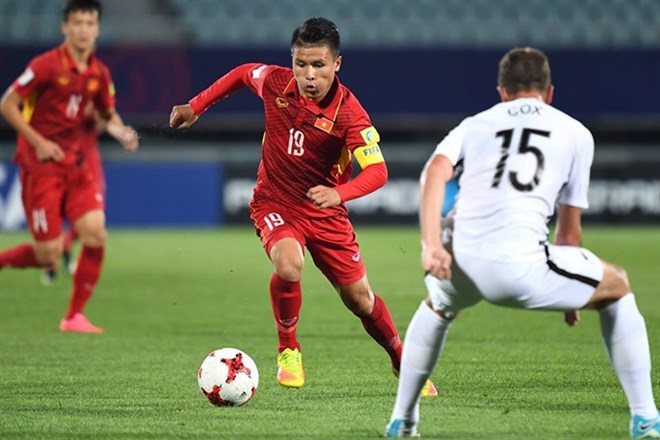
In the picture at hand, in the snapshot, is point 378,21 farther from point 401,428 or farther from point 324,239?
point 401,428

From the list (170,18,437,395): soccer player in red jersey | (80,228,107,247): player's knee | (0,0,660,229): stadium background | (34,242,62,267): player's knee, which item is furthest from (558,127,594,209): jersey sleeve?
(0,0,660,229): stadium background

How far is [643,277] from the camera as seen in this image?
45.1ft

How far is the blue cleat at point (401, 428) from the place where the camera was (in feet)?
16.5

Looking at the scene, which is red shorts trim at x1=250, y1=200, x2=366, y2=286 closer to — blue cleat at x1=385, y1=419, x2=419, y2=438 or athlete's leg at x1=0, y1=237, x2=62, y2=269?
blue cleat at x1=385, y1=419, x2=419, y2=438

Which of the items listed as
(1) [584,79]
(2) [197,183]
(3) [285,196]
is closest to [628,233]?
(1) [584,79]

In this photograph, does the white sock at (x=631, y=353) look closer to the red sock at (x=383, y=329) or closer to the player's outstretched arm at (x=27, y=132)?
the red sock at (x=383, y=329)

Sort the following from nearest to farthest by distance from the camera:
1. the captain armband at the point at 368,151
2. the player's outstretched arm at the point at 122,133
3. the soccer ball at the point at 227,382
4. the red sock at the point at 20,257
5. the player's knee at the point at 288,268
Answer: the soccer ball at the point at 227,382 < the captain armband at the point at 368,151 < the player's knee at the point at 288,268 < the player's outstretched arm at the point at 122,133 < the red sock at the point at 20,257

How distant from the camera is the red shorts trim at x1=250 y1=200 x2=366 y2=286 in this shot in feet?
22.3

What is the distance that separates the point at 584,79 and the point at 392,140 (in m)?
3.94

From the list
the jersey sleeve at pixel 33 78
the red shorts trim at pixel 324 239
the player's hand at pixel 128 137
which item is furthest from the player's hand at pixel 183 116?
the jersey sleeve at pixel 33 78

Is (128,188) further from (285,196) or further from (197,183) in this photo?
(285,196)

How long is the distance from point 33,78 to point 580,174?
5876 millimetres

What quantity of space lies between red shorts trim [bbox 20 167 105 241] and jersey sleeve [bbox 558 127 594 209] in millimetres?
5615

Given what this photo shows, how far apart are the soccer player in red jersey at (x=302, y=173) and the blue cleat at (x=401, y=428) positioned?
5.44 ft
